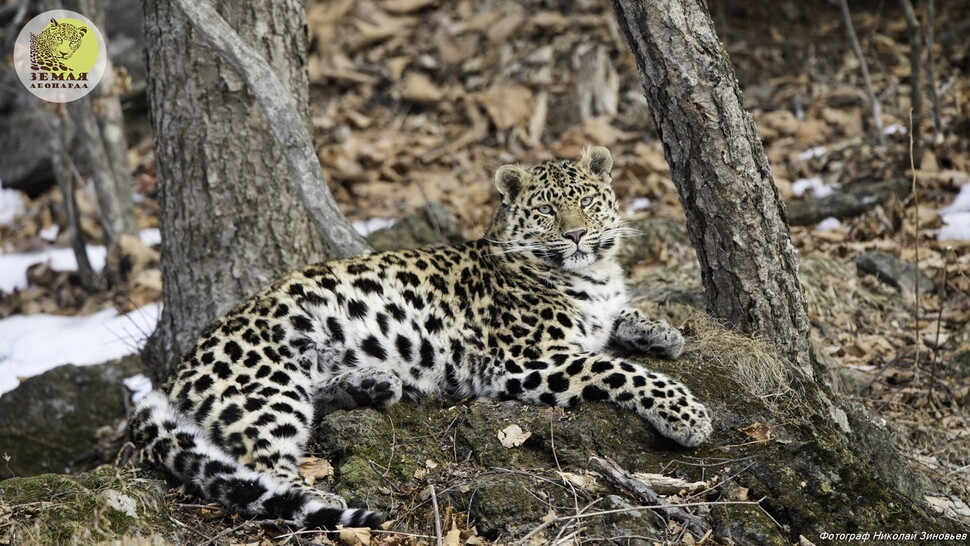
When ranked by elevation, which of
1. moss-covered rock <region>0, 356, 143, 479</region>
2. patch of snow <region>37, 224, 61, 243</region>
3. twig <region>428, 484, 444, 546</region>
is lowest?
Result: moss-covered rock <region>0, 356, 143, 479</region>

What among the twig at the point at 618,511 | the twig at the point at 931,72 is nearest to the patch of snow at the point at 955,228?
the twig at the point at 931,72

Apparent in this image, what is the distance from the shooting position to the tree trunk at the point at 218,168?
721cm

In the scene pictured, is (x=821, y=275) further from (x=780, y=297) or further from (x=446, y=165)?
(x=446, y=165)

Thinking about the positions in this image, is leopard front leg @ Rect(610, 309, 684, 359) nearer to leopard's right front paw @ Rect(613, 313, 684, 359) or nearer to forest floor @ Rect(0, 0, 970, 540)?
leopard's right front paw @ Rect(613, 313, 684, 359)

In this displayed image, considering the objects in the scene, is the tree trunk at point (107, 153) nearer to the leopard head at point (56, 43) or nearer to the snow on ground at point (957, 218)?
the leopard head at point (56, 43)

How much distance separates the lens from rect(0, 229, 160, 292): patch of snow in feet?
38.8

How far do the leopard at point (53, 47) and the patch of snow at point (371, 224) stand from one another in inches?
168

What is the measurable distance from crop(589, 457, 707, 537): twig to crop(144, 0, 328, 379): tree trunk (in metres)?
3.57

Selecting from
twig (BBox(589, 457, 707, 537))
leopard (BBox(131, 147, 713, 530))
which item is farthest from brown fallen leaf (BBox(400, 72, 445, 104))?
twig (BBox(589, 457, 707, 537))

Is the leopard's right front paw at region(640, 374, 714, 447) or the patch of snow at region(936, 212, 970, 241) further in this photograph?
the patch of snow at region(936, 212, 970, 241)

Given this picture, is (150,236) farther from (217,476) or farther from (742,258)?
(742,258)

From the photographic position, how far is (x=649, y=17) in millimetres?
5664

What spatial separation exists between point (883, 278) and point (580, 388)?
4.71 metres

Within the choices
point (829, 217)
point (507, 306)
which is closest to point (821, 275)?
point (829, 217)
